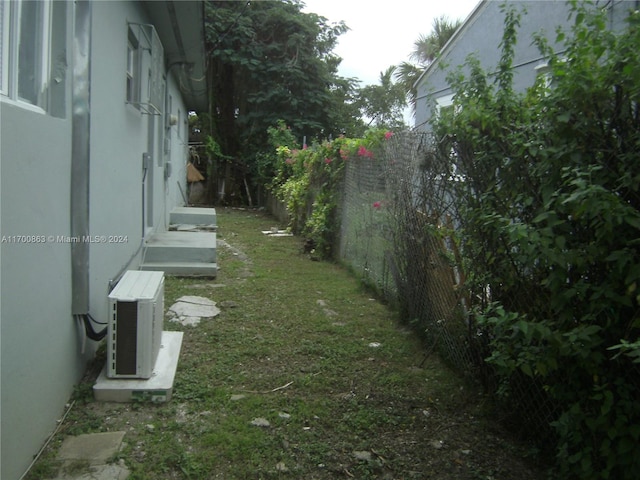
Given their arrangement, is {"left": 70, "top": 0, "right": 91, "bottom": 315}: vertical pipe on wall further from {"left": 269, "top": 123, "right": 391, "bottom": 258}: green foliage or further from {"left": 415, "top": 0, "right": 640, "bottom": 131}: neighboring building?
{"left": 415, "top": 0, "right": 640, "bottom": 131}: neighboring building

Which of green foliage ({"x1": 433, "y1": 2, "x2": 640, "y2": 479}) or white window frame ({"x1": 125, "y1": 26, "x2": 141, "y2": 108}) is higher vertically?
white window frame ({"x1": 125, "y1": 26, "x2": 141, "y2": 108})

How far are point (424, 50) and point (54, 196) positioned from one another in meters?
23.2

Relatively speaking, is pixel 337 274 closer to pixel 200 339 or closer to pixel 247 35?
pixel 200 339

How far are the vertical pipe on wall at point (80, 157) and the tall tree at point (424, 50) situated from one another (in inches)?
706

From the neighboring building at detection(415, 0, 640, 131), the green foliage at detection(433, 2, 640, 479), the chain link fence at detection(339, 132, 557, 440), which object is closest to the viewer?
the green foliage at detection(433, 2, 640, 479)

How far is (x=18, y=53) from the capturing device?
7.73ft

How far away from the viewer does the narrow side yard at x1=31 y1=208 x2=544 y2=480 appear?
267 cm

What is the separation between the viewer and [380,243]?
5711mm

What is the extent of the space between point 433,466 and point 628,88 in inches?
78.4

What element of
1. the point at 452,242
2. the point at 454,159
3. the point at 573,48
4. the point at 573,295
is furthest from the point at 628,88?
the point at 452,242

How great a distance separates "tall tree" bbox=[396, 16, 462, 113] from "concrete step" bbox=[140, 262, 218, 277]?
15.2 meters

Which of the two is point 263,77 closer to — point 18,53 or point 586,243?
point 18,53

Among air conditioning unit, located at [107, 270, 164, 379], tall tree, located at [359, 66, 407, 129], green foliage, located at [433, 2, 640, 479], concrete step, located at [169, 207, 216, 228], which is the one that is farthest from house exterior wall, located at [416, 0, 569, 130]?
tall tree, located at [359, 66, 407, 129]

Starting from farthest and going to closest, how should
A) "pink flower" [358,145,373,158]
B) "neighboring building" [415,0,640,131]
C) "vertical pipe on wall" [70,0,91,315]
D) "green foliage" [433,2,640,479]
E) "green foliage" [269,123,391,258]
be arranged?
"neighboring building" [415,0,640,131] < "green foliage" [269,123,391,258] < "pink flower" [358,145,373,158] < "vertical pipe on wall" [70,0,91,315] < "green foliage" [433,2,640,479]
